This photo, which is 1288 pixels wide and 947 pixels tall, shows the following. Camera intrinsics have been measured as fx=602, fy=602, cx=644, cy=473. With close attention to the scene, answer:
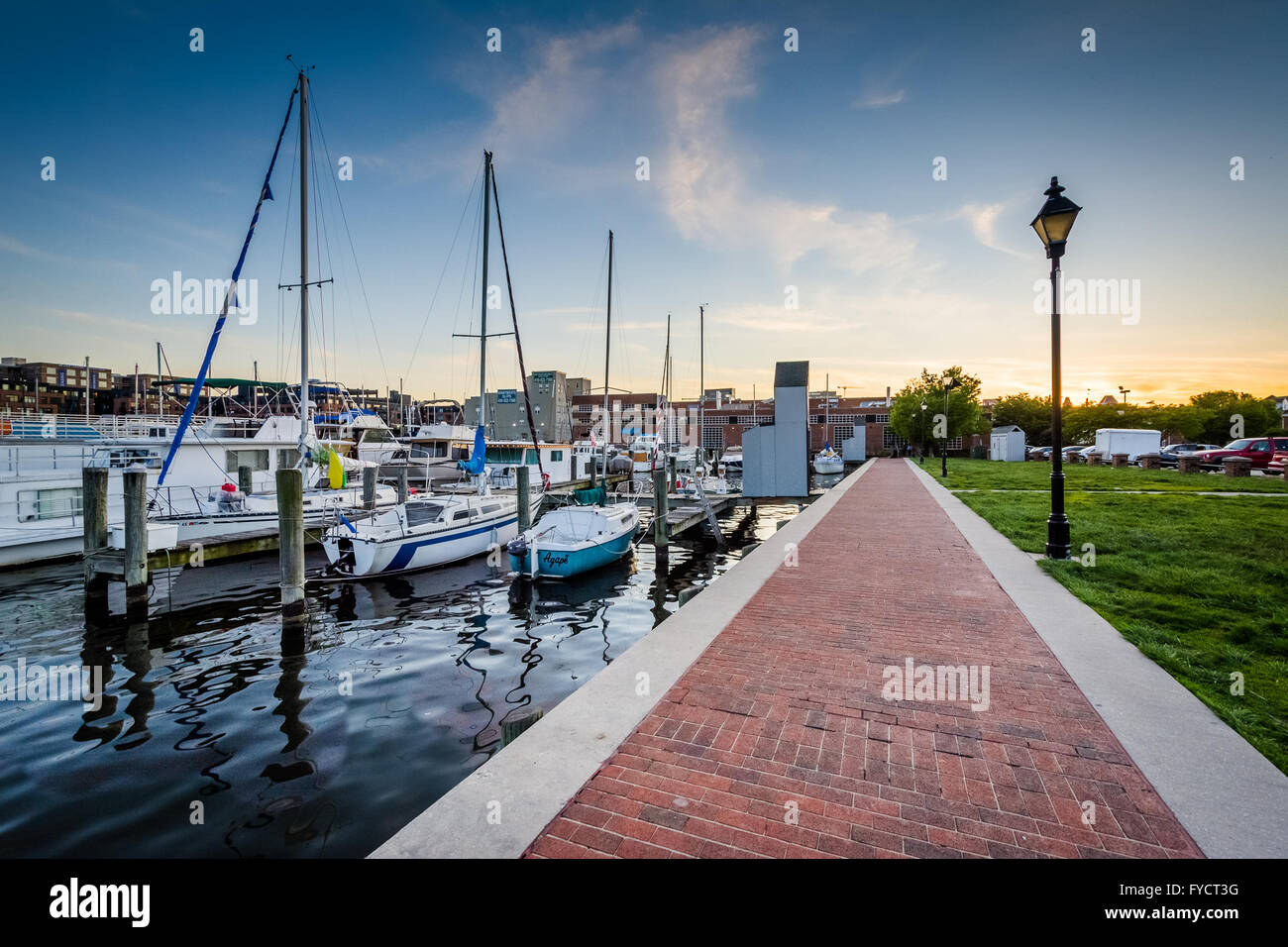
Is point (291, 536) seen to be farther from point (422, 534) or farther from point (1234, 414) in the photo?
point (1234, 414)

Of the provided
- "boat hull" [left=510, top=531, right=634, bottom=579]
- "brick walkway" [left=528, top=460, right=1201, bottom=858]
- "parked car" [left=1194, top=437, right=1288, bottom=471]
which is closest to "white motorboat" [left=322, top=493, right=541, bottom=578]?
"boat hull" [left=510, top=531, right=634, bottom=579]

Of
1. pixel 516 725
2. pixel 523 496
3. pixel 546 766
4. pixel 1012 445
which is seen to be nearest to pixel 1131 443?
pixel 1012 445

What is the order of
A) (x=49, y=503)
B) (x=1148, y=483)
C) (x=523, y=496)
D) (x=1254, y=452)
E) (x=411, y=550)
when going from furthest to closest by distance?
(x=1254, y=452)
(x=1148, y=483)
(x=49, y=503)
(x=523, y=496)
(x=411, y=550)

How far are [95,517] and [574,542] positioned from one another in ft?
33.9

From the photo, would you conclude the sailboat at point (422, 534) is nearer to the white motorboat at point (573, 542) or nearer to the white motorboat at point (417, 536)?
the white motorboat at point (417, 536)

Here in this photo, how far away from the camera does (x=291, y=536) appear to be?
37.3 feet

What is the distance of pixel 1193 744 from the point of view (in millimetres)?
4047

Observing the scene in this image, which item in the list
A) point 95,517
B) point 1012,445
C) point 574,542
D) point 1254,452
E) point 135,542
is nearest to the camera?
point 135,542

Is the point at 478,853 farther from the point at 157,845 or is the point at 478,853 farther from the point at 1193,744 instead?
the point at 1193,744

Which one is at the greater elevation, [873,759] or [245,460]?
[245,460]

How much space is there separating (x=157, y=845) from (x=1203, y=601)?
1134 cm

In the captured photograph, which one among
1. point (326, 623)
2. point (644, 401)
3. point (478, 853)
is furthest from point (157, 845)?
point (644, 401)

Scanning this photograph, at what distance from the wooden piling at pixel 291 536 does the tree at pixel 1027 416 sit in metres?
86.3
